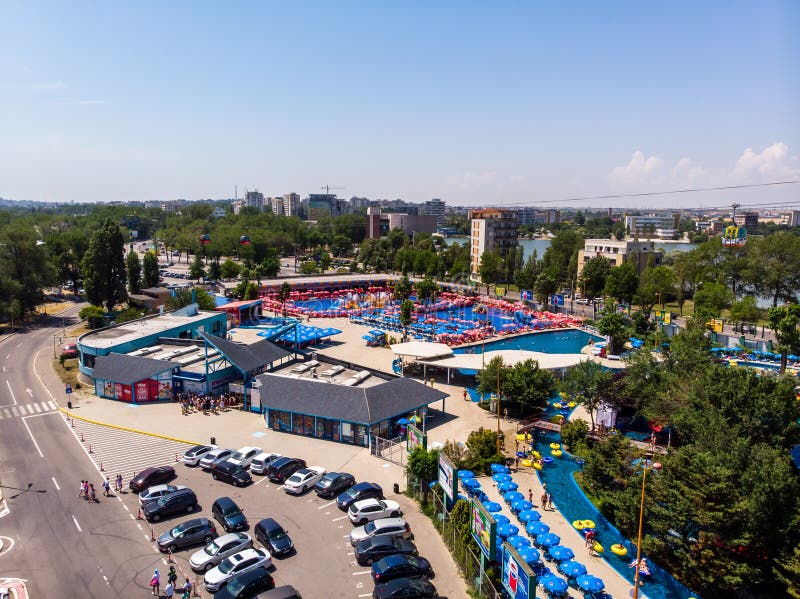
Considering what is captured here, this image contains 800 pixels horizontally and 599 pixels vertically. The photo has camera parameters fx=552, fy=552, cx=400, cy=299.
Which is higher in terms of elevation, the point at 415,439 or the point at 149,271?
the point at 149,271

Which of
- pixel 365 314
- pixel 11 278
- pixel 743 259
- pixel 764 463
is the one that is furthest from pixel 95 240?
pixel 743 259

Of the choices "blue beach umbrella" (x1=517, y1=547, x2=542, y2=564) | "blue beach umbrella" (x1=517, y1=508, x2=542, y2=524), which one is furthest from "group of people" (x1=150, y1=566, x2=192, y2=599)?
"blue beach umbrella" (x1=517, y1=508, x2=542, y2=524)

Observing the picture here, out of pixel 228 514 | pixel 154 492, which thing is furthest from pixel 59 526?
pixel 228 514

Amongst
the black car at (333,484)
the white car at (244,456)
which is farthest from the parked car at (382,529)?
the white car at (244,456)

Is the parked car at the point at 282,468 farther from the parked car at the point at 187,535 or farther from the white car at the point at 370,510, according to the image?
the parked car at the point at 187,535

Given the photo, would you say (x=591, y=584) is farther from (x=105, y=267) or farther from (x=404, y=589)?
(x=105, y=267)

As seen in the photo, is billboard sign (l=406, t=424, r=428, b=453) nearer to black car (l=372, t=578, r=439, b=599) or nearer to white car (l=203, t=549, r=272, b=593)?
black car (l=372, t=578, r=439, b=599)
